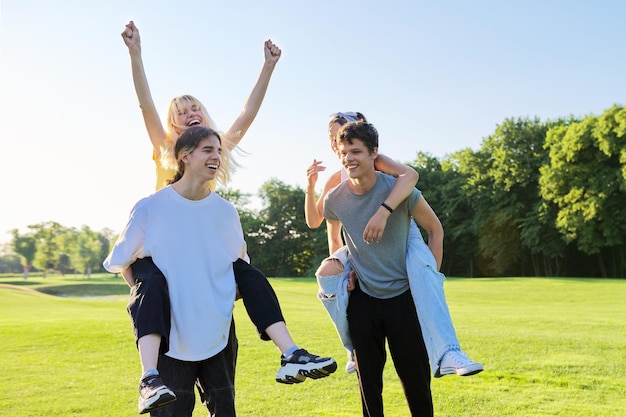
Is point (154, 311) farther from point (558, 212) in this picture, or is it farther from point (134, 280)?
point (558, 212)

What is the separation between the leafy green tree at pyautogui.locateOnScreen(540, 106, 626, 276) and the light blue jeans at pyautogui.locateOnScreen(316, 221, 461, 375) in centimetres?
3782

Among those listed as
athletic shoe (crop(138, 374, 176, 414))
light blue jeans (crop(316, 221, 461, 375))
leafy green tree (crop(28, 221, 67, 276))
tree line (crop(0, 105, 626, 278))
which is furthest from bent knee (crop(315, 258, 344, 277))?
leafy green tree (crop(28, 221, 67, 276))

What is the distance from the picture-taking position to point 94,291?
1694 inches

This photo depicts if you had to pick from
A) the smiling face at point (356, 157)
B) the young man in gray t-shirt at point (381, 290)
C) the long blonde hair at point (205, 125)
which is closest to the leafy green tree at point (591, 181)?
the young man in gray t-shirt at point (381, 290)

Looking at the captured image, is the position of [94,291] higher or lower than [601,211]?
lower

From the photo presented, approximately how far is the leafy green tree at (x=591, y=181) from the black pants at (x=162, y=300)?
38621 mm

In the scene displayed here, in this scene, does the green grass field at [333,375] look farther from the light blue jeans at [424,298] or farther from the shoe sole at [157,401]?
the shoe sole at [157,401]

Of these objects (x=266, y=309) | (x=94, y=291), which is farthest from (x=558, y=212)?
(x=266, y=309)

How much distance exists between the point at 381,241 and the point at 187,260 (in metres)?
1.28

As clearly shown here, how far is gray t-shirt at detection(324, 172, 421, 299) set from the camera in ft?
12.6

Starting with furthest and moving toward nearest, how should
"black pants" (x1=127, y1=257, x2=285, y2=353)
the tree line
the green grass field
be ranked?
1. the tree line
2. the green grass field
3. "black pants" (x1=127, y1=257, x2=285, y2=353)

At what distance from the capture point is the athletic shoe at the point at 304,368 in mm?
3139

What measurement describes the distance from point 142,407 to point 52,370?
20.0ft

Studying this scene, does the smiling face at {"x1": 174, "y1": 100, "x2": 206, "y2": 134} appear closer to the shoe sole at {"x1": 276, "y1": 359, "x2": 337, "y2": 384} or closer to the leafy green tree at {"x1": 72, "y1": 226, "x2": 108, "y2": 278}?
the shoe sole at {"x1": 276, "y1": 359, "x2": 337, "y2": 384}
